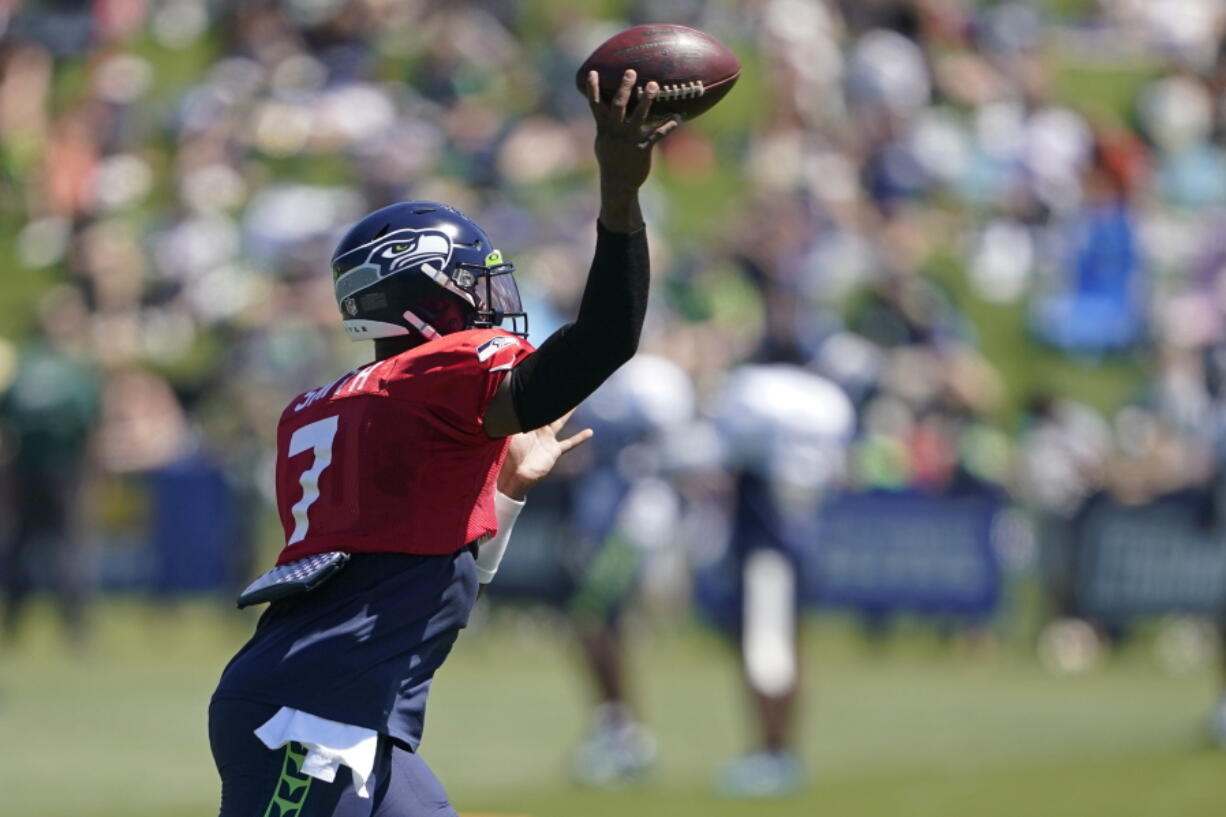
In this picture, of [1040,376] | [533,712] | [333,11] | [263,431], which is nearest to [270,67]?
Answer: [333,11]

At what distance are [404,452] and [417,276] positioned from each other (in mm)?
437

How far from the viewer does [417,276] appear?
4836mm

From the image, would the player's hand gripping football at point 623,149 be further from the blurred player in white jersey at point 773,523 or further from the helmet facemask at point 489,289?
the blurred player in white jersey at point 773,523

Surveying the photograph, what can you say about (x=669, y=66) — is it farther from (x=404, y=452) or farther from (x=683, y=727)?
(x=683, y=727)

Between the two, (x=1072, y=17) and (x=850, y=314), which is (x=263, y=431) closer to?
(x=850, y=314)

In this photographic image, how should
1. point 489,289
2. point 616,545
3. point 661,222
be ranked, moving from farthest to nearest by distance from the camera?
point 661,222 → point 616,545 → point 489,289

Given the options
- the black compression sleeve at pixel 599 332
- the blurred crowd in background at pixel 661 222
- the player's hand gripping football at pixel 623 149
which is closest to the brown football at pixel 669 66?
the player's hand gripping football at pixel 623 149

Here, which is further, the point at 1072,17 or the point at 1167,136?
the point at 1072,17

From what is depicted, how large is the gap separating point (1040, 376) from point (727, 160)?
381cm

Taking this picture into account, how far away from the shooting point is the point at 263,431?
15.2 m

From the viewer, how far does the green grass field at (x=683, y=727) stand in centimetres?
966

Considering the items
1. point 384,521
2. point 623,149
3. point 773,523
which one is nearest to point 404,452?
point 384,521

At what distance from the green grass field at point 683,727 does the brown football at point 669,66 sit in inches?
205

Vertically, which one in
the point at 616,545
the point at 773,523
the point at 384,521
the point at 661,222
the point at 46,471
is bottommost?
the point at 616,545
